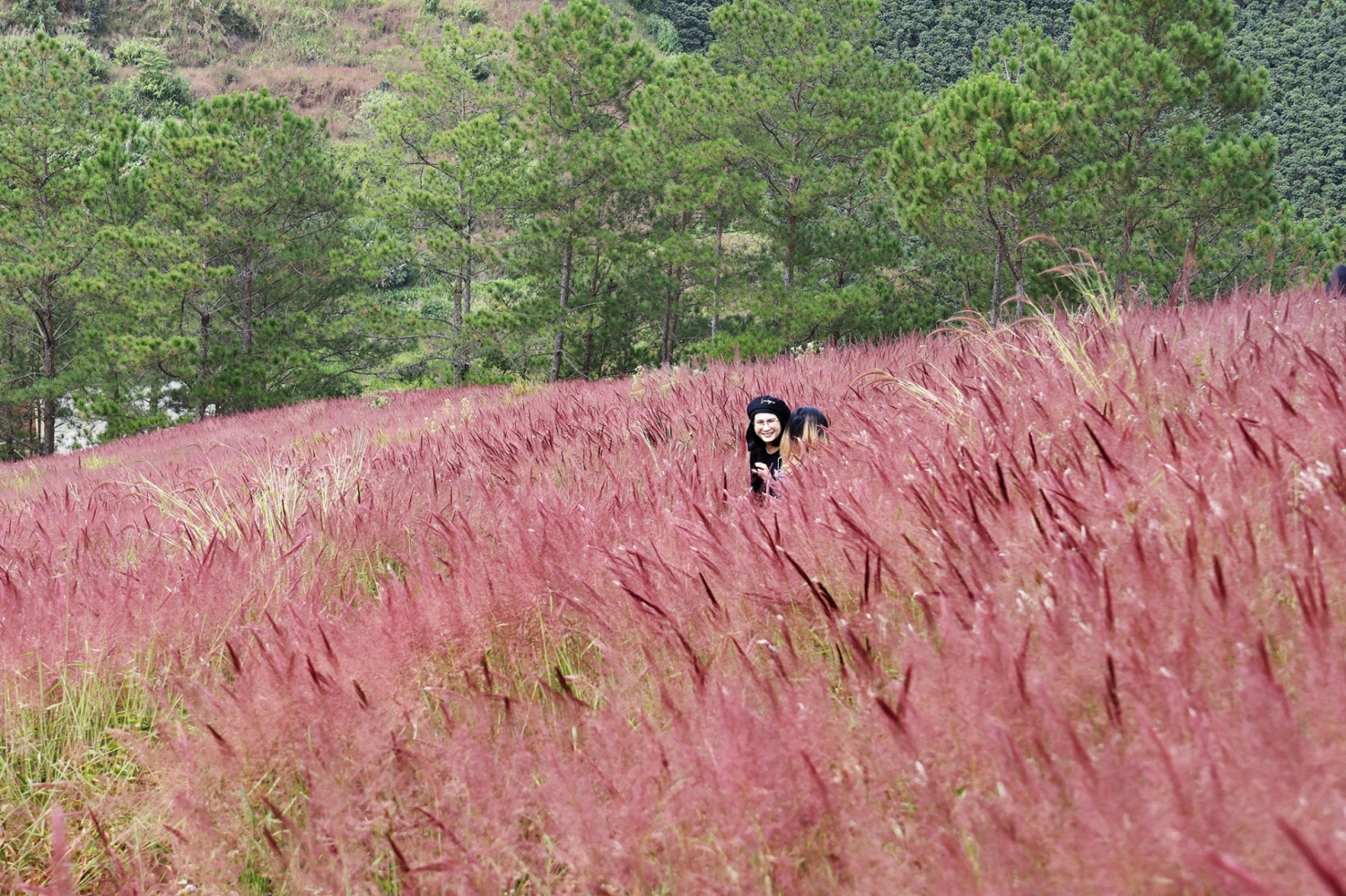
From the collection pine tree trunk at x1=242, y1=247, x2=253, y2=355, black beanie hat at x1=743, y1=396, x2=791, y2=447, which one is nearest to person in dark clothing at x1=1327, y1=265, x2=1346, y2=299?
black beanie hat at x1=743, y1=396, x2=791, y2=447

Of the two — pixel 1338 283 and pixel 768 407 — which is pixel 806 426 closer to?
pixel 768 407

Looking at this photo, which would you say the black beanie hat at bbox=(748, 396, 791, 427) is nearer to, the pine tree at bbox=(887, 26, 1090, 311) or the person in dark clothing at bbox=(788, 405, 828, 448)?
the person in dark clothing at bbox=(788, 405, 828, 448)

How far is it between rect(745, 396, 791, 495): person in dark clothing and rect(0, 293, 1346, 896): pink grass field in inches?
10.1

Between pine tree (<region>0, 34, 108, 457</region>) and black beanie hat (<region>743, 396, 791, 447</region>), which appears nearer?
black beanie hat (<region>743, 396, 791, 447</region>)

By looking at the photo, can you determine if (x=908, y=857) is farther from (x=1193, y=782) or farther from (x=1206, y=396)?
(x=1206, y=396)

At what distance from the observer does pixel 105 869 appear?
1.50 meters

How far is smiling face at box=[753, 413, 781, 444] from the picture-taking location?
9.50 ft

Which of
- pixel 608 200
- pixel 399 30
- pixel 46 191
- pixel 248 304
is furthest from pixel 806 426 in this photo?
pixel 399 30

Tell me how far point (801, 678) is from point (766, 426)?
65.0 inches

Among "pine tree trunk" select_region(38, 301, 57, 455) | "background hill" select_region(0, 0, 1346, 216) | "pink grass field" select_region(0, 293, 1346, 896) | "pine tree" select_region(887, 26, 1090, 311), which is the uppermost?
"background hill" select_region(0, 0, 1346, 216)

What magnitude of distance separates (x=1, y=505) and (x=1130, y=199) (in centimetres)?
1674

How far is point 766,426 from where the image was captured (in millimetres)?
2902

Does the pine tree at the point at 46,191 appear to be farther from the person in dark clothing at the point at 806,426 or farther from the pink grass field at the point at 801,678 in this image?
the person in dark clothing at the point at 806,426

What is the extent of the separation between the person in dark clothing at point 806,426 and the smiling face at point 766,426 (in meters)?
0.05
